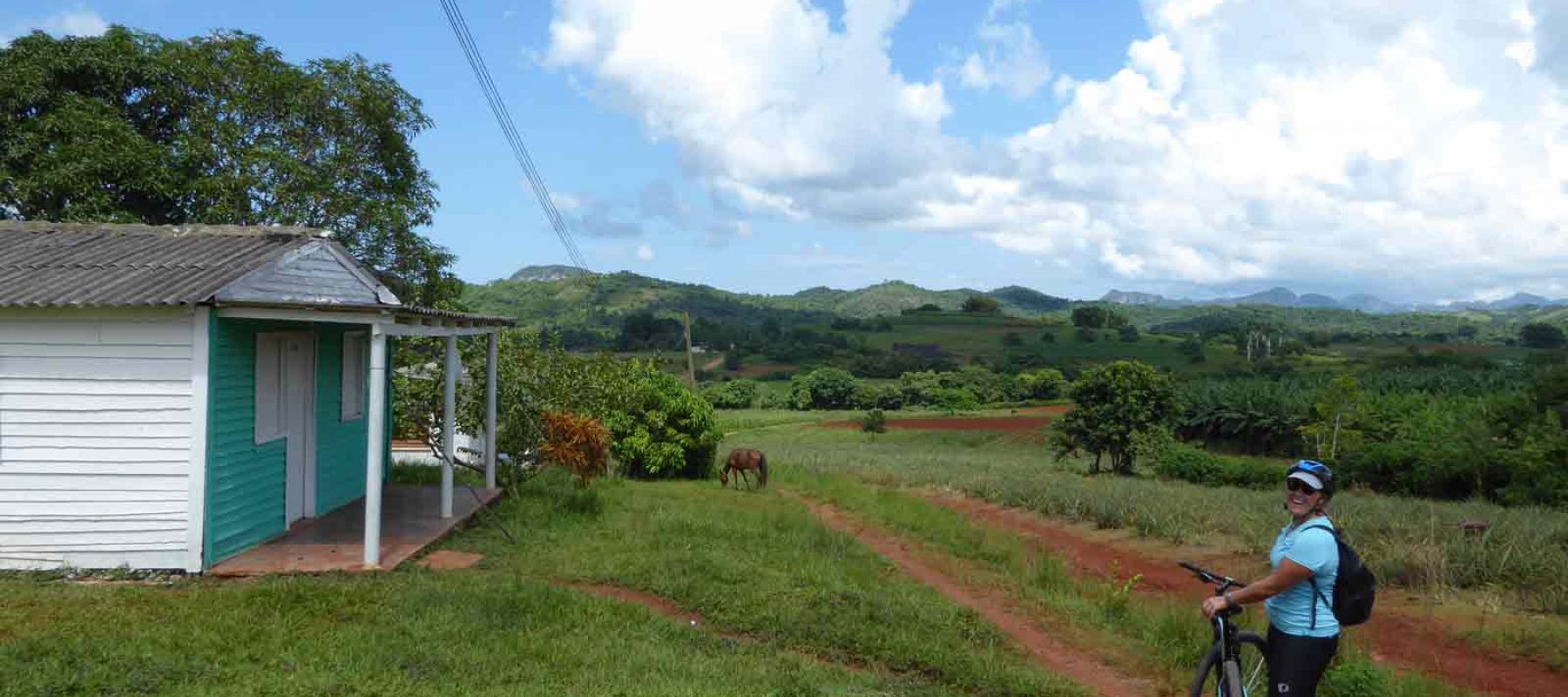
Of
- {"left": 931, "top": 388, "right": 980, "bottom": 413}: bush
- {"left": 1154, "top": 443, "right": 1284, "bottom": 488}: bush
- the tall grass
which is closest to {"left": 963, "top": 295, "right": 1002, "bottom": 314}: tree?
{"left": 931, "top": 388, "right": 980, "bottom": 413}: bush

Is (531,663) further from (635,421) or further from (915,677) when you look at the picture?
(635,421)

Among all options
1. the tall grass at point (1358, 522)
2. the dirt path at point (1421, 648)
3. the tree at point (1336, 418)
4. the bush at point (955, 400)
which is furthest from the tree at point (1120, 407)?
the bush at point (955, 400)

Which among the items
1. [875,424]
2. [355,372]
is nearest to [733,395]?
[875,424]

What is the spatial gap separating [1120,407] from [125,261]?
2704cm

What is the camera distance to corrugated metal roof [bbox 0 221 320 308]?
343 inches

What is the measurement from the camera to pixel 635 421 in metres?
21.4

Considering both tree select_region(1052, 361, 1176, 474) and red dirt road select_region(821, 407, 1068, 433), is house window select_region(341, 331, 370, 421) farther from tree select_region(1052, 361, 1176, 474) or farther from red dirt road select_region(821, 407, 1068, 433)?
red dirt road select_region(821, 407, 1068, 433)

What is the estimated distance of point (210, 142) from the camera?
1873 cm

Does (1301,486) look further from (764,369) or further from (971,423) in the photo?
(764,369)

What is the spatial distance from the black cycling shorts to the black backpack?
0.32 ft

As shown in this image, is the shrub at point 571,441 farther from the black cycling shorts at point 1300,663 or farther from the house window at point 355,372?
the black cycling shorts at point 1300,663

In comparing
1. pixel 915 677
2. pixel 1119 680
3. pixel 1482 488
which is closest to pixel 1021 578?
pixel 1119 680

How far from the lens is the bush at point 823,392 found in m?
72.6

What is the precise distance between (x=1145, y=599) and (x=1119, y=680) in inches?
115
